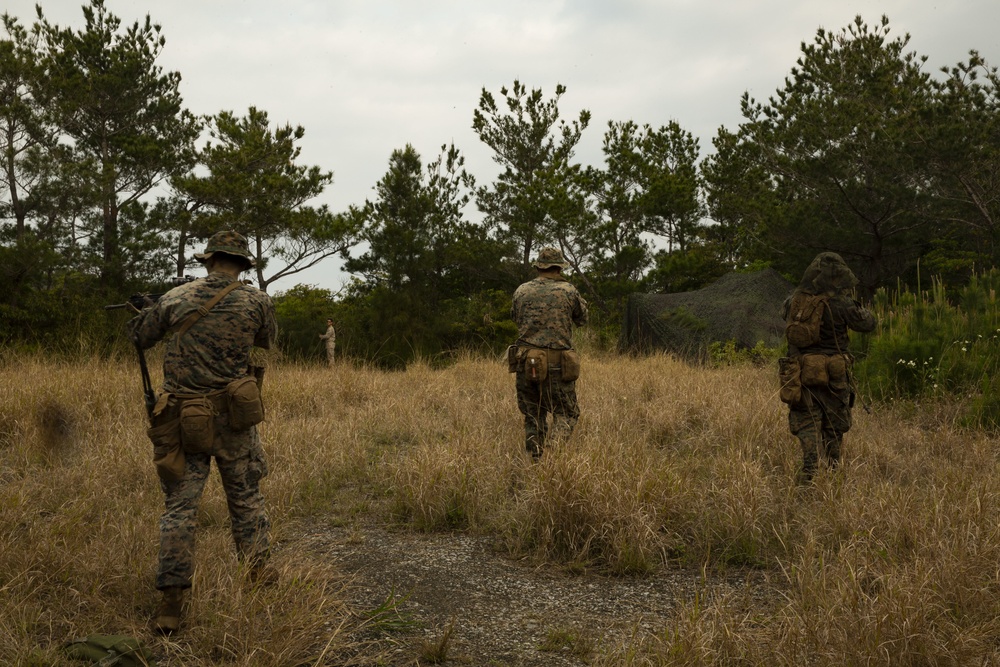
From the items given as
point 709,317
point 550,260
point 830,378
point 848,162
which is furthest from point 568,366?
point 848,162

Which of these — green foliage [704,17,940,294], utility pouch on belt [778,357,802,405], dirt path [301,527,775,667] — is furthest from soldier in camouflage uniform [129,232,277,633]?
green foliage [704,17,940,294]

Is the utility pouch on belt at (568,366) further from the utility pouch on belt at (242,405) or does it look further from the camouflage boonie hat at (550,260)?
the utility pouch on belt at (242,405)

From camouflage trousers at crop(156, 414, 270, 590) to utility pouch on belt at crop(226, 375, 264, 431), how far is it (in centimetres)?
7

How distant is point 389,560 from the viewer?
4508 millimetres

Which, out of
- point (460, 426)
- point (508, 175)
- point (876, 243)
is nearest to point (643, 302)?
point (876, 243)

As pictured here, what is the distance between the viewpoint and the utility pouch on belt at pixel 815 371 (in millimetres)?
5306

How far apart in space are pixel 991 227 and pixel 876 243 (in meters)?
2.96

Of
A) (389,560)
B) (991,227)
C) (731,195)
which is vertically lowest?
(389,560)

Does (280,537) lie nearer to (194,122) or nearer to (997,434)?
(997,434)

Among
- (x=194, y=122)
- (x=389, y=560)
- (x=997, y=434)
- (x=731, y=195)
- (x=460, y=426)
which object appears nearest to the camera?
(x=389, y=560)

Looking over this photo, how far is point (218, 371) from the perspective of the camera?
3.70 metres

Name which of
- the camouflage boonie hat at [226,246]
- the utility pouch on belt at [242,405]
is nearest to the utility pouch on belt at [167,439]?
the utility pouch on belt at [242,405]

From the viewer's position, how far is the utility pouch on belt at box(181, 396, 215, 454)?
11.4 feet

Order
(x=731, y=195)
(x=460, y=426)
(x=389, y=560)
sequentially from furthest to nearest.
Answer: (x=731, y=195) < (x=460, y=426) < (x=389, y=560)
